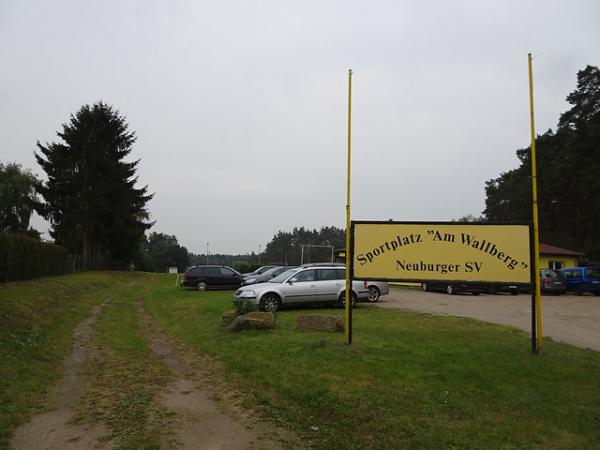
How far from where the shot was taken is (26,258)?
75.2 ft

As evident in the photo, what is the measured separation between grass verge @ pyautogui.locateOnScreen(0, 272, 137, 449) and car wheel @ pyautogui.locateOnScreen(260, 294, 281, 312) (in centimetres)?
550

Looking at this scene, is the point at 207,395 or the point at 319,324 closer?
the point at 207,395

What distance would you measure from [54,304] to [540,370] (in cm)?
1483

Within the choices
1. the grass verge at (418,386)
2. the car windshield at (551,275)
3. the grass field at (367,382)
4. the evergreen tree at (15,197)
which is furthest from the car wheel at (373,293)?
the evergreen tree at (15,197)

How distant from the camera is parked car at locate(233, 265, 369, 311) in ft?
52.7

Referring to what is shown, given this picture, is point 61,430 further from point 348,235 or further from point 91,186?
point 91,186

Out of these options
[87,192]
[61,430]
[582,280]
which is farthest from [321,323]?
[87,192]

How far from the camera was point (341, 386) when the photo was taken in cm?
671

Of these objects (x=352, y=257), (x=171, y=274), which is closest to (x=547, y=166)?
(x=171, y=274)

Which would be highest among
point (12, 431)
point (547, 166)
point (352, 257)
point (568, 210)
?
point (547, 166)

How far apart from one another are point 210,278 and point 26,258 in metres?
9.24

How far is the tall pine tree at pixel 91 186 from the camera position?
156ft

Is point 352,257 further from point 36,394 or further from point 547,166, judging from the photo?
point 547,166

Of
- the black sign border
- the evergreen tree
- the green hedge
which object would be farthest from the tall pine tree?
the black sign border
